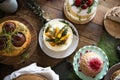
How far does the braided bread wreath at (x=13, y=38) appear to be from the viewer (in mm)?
1456

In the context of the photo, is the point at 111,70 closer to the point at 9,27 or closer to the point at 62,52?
the point at 62,52

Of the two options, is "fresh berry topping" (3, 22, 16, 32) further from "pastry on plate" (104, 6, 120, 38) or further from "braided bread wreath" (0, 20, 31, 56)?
"pastry on plate" (104, 6, 120, 38)

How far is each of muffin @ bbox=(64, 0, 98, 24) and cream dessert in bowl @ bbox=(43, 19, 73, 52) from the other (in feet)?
0.26

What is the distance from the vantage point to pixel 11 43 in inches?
57.5

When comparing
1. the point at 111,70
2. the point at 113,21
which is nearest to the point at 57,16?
the point at 113,21

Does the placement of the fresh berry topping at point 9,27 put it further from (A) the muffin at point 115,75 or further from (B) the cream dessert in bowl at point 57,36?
(A) the muffin at point 115,75

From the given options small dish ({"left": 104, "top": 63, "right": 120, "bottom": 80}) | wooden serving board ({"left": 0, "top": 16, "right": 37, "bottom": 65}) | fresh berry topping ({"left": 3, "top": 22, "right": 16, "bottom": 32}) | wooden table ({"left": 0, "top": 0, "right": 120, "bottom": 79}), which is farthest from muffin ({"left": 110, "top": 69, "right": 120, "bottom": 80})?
fresh berry topping ({"left": 3, "top": 22, "right": 16, "bottom": 32})

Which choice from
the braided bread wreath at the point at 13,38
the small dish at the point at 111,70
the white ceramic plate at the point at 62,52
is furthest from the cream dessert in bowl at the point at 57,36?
the small dish at the point at 111,70

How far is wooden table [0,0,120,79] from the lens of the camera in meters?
1.68

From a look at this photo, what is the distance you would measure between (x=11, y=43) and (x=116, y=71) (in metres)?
0.54

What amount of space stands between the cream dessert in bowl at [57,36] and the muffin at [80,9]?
3.1 inches

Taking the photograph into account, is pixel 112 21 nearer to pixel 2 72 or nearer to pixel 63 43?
pixel 63 43

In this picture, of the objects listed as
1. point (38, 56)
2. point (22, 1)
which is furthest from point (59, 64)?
point (22, 1)

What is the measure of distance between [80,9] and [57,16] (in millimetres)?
206
